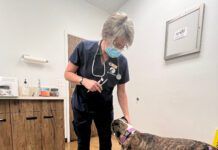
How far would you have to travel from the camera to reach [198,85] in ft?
5.26

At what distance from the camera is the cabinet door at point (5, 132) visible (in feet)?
4.46

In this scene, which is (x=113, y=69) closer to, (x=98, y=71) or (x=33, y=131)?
(x=98, y=71)

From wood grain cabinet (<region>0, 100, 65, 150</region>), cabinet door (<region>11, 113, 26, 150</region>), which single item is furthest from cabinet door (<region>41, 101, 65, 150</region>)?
cabinet door (<region>11, 113, 26, 150</region>)

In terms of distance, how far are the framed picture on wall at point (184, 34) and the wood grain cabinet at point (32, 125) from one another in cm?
152

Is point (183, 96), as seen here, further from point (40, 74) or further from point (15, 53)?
point (15, 53)

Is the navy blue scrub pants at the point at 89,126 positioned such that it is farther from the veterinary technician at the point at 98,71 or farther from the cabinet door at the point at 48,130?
the cabinet door at the point at 48,130

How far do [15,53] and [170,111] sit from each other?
7.05ft

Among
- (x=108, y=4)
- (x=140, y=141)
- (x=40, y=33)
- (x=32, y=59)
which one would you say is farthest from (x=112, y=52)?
(x=108, y=4)

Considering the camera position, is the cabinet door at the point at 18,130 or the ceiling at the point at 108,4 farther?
the ceiling at the point at 108,4

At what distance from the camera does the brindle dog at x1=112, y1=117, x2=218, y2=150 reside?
92 cm

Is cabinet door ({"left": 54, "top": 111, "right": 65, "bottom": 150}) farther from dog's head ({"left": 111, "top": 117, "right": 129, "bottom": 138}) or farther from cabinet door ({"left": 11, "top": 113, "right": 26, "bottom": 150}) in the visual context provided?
dog's head ({"left": 111, "top": 117, "right": 129, "bottom": 138})

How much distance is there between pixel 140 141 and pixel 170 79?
1.16 metres

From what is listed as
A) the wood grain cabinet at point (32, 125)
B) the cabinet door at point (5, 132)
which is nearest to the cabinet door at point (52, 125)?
the wood grain cabinet at point (32, 125)

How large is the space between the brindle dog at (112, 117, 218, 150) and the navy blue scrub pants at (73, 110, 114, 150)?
56mm
